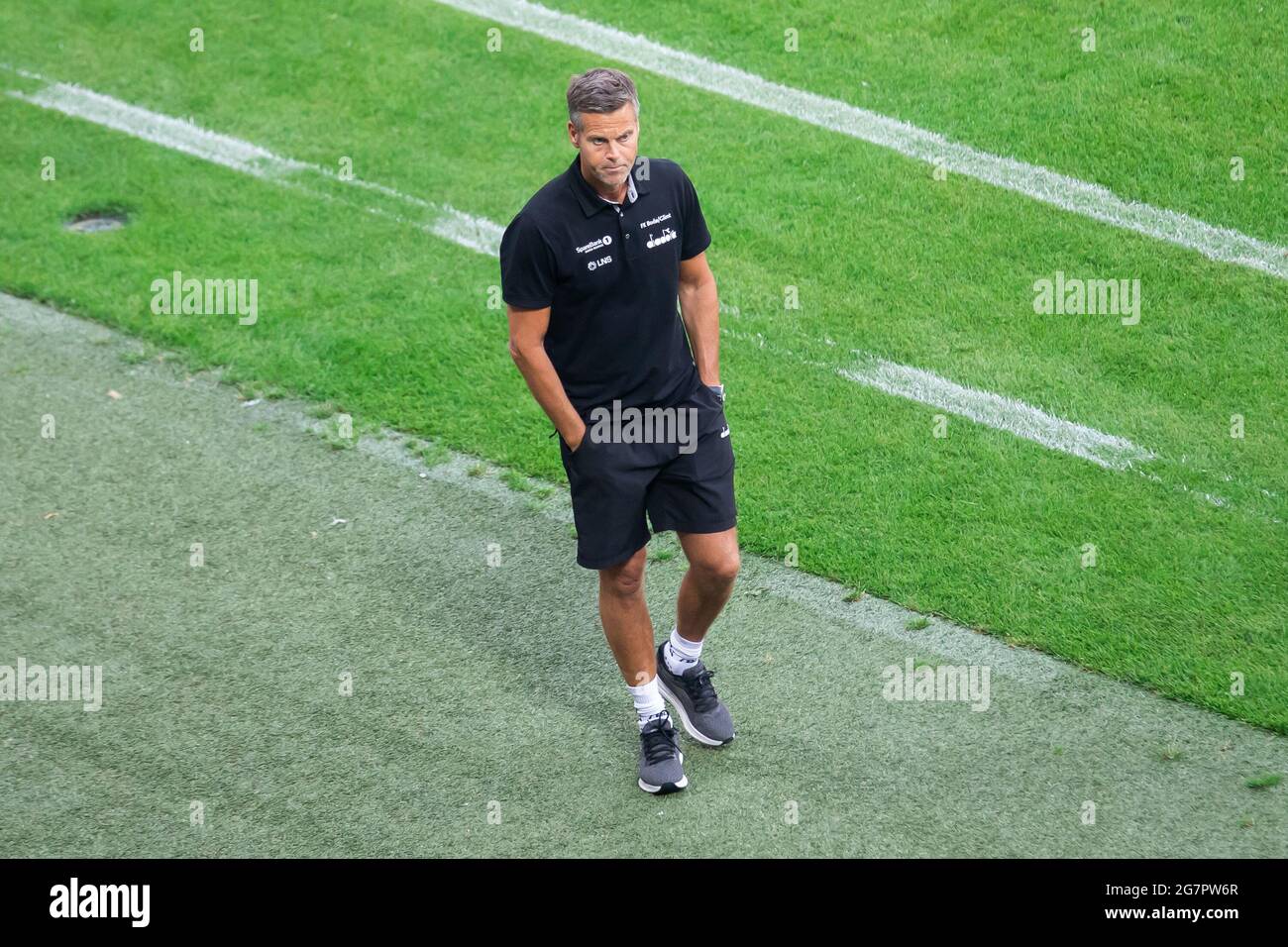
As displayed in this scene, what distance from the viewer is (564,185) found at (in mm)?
4504

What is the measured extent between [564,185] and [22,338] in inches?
186

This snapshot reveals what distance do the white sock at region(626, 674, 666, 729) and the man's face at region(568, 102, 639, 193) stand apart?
6.02 ft

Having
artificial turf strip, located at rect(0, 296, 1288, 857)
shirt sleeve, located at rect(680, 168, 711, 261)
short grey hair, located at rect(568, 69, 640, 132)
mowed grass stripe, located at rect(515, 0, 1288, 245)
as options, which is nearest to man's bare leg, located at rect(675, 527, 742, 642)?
artificial turf strip, located at rect(0, 296, 1288, 857)

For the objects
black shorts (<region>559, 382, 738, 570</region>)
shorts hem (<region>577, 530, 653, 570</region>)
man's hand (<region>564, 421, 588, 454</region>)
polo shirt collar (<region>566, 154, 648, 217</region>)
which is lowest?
shorts hem (<region>577, 530, 653, 570</region>)

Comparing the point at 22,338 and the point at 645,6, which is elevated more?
the point at 645,6

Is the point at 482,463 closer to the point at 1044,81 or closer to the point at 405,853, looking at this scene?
the point at 405,853

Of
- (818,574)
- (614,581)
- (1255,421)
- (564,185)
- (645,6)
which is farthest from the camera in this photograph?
(645,6)

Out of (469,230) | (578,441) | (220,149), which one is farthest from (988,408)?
(220,149)

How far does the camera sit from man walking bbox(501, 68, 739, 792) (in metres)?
4.41

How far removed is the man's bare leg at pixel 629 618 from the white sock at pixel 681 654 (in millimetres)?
200

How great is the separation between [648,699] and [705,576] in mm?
543

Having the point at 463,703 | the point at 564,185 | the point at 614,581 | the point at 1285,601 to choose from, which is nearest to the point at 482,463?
the point at 463,703

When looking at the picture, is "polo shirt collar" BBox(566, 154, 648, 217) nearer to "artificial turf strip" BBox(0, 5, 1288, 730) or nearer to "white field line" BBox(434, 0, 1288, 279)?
"artificial turf strip" BBox(0, 5, 1288, 730)

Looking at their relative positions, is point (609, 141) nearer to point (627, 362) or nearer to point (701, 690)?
point (627, 362)
